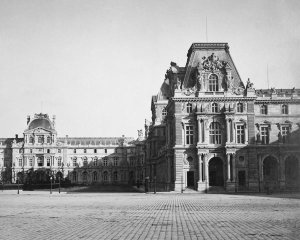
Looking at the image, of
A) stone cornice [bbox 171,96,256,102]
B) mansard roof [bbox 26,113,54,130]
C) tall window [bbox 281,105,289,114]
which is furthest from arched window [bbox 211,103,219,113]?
mansard roof [bbox 26,113,54,130]

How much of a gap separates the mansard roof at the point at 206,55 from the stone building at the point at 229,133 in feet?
0.56

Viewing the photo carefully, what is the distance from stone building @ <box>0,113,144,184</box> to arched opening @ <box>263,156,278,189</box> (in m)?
72.4

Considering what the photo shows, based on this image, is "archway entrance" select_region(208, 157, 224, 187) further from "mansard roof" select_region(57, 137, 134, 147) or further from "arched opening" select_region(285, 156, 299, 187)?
"mansard roof" select_region(57, 137, 134, 147)

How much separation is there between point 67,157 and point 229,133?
292 feet

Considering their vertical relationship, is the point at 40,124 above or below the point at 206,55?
Answer: below

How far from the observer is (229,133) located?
6122 cm

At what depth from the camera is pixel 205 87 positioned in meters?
62.8

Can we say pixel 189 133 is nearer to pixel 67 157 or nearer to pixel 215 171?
pixel 215 171

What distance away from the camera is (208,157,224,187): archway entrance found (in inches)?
2460

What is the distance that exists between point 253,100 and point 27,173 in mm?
89366

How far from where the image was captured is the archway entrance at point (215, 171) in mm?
62481

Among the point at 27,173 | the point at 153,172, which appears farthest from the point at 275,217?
the point at 27,173

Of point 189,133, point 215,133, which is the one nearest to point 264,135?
point 215,133

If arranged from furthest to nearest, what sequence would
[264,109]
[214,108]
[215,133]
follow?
1. [264,109]
2. [214,108]
3. [215,133]
